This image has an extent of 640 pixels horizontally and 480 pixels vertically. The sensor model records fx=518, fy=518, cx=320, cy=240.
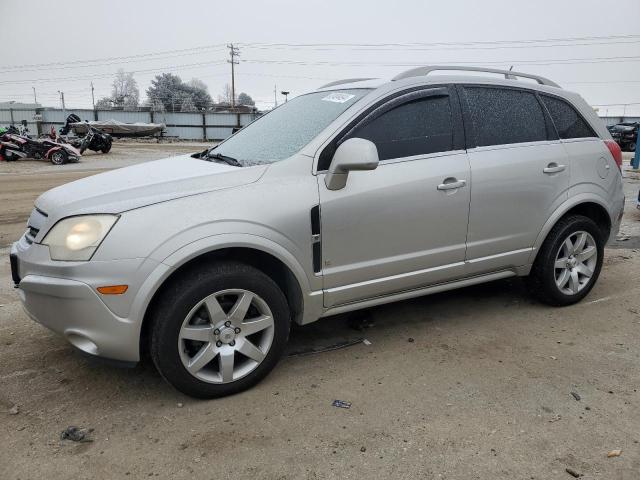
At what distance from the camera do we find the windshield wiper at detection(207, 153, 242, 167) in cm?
331

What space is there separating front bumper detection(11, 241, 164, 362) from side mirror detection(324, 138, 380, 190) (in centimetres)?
113

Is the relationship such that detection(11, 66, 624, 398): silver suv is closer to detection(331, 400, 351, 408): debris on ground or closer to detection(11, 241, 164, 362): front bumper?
detection(11, 241, 164, 362): front bumper

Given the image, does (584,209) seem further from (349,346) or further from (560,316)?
(349,346)

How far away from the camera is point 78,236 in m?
2.63

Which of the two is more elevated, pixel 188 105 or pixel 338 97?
pixel 188 105

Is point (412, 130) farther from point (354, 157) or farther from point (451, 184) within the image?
point (354, 157)

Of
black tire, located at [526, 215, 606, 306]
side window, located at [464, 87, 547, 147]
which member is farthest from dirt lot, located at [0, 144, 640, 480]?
side window, located at [464, 87, 547, 147]

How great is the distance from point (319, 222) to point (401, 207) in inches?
22.7

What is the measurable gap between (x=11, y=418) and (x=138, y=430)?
71cm

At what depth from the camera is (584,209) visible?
4.29 m

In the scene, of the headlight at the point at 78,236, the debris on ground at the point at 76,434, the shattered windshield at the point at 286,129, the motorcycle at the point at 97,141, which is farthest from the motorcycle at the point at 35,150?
the debris on ground at the point at 76,434

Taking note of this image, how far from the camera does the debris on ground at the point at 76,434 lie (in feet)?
8.39

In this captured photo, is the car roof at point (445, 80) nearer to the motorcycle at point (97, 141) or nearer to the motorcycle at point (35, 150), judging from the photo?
the motorcycle at point (35, 150)

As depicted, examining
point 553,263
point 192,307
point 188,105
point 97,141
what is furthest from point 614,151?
point 188,105
